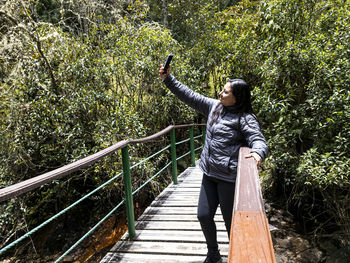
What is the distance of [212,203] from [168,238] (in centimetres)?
109

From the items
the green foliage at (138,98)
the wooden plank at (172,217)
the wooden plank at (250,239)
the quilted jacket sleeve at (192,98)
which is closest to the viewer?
the wooden plank at (250,239)

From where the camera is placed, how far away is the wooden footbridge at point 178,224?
80 cm

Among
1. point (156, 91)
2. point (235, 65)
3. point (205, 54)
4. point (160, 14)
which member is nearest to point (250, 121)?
point (156, 91)

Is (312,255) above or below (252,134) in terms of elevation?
below

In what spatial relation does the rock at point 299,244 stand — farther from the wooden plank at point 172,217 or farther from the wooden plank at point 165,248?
the wooden plank at point 165,248

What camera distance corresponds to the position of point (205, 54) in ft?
30.6

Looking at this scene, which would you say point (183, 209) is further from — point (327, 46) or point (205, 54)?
point (205, 54)

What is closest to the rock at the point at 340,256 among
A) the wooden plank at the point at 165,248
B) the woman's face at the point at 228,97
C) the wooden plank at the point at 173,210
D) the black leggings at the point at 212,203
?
the wooden plank at the point at 173,210

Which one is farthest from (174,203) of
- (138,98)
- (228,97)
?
(138,98)

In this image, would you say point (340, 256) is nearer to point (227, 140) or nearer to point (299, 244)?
point (299, 244)

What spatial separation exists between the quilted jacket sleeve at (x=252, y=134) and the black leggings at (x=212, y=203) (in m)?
0.41

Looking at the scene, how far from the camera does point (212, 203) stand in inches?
88.2

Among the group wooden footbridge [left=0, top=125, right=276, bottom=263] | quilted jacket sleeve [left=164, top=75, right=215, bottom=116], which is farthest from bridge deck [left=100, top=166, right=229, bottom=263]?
quilted jacket sleeve [left=164, top=75, right=215, bottom=116]

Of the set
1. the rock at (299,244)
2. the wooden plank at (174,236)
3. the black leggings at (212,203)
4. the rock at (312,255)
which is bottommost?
the rock at (312,255)
